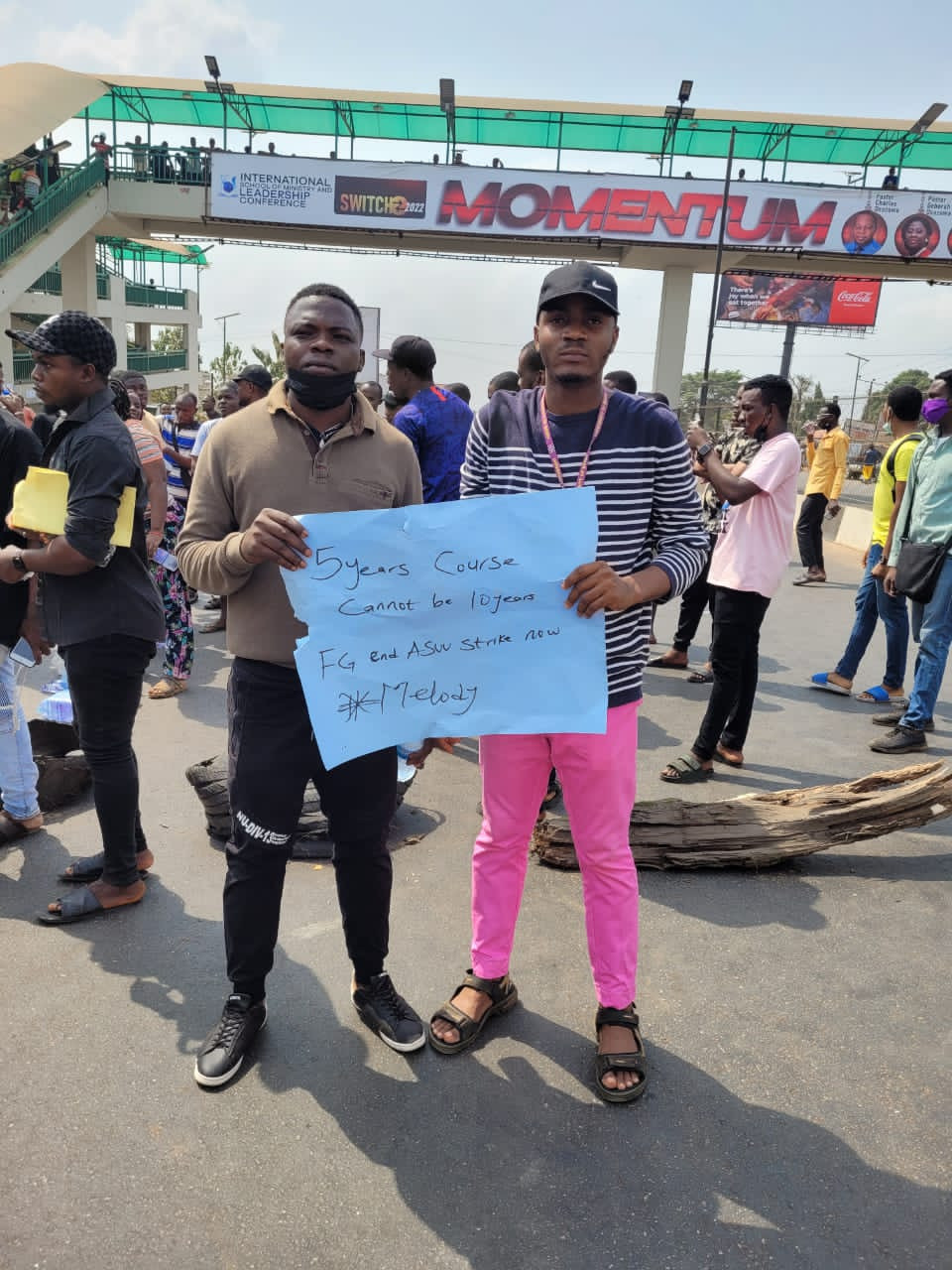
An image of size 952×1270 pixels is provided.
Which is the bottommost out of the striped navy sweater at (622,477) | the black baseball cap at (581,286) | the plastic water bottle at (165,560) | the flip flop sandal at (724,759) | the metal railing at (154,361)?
the flip flop sandal at (724,759)

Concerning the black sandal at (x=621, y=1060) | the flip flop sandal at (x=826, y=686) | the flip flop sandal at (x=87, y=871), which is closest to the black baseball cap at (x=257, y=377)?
the flip flop sandal at (x=87, y=871)

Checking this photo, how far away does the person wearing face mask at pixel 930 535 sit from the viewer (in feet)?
15.2

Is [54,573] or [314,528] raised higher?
[314,528]

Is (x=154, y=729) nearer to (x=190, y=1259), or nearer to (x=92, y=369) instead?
(x=92, y=369)

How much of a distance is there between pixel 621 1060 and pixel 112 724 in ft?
6.34

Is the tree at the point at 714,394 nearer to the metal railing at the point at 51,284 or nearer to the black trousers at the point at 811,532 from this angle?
the black trousers at the point at 811,532

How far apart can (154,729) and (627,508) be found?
3.65 metres

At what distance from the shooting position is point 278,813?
221 centimetres

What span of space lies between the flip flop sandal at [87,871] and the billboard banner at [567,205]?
1982 cm

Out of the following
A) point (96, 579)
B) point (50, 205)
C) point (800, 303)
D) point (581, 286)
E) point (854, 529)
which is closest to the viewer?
point (581, 286)

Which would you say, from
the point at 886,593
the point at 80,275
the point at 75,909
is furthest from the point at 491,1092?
the point at 80,275

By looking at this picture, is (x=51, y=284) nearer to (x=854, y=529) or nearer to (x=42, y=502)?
(x=854, y=529)

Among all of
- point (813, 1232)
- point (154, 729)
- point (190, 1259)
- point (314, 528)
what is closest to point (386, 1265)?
point (190, 1259)

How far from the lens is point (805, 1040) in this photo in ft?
8.15
